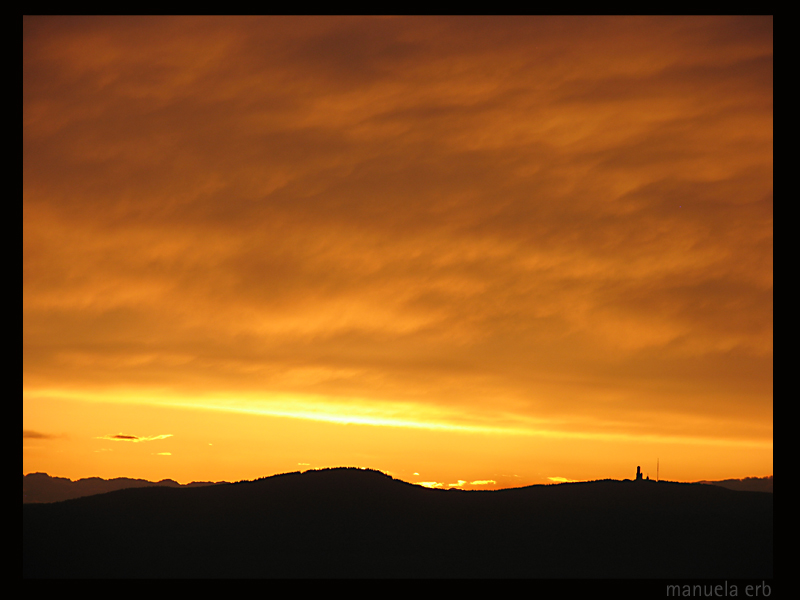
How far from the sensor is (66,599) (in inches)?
3319
